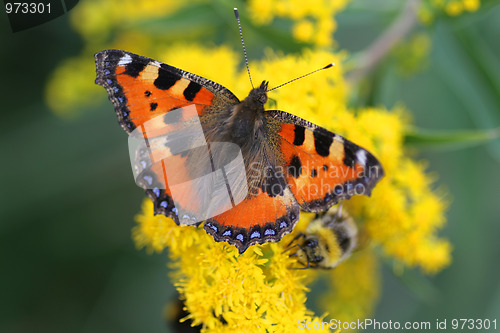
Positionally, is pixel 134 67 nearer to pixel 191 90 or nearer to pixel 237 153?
pixel 191 90

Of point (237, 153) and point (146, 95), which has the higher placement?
point (146, 95)

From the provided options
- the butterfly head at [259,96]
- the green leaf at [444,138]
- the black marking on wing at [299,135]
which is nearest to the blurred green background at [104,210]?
the green leaf at [444,138]

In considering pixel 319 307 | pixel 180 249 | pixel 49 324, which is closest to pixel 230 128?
pixel 180 249

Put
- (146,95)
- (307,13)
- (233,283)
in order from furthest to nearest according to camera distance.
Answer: (307,13)
(146,95)
(233,283)

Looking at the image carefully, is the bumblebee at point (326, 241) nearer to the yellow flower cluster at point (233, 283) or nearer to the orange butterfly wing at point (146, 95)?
the yellow flower cluster at point (233, 283)

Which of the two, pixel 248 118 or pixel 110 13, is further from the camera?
pixel 110 13

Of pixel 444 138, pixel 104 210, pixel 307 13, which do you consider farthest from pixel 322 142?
pixel 104 210
